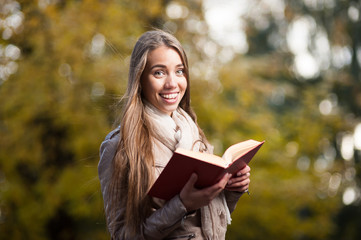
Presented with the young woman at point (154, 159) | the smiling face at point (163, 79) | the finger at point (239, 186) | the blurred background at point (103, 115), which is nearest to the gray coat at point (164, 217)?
the young woman at point (154, 159)

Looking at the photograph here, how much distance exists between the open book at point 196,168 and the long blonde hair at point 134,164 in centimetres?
11

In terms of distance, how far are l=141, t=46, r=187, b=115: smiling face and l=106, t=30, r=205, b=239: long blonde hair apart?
3 centimetres

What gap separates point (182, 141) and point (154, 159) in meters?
0.14

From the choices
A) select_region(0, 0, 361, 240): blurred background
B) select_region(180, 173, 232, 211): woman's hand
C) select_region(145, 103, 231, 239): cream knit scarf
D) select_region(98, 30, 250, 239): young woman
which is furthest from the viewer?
select_region(0, 0, 361, 240): blurred background

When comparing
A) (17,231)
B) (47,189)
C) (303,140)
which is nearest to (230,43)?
(303,140)

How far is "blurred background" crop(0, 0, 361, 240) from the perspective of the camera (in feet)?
20.6

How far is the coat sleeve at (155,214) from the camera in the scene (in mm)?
1705

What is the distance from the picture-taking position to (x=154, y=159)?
1.90 m

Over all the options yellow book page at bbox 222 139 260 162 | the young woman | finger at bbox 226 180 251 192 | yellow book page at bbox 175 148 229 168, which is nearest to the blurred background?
the young woman

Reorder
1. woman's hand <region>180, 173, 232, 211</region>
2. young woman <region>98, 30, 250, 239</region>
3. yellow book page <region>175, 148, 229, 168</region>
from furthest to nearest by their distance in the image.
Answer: young woman <region>98, 30, 250, 239</region> → woman's hand <region>180, 173, 232, 211</region> → yellow book page <region>175, 148, 229, 168</region>

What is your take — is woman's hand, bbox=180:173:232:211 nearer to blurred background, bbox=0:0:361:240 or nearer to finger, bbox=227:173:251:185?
finger, bbox=227:173:251:185

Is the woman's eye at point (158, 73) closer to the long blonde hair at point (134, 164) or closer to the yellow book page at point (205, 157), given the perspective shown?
the long blonde hair at point (134, 164)

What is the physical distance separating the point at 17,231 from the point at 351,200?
6.59 metres

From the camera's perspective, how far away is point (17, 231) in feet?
23.4
